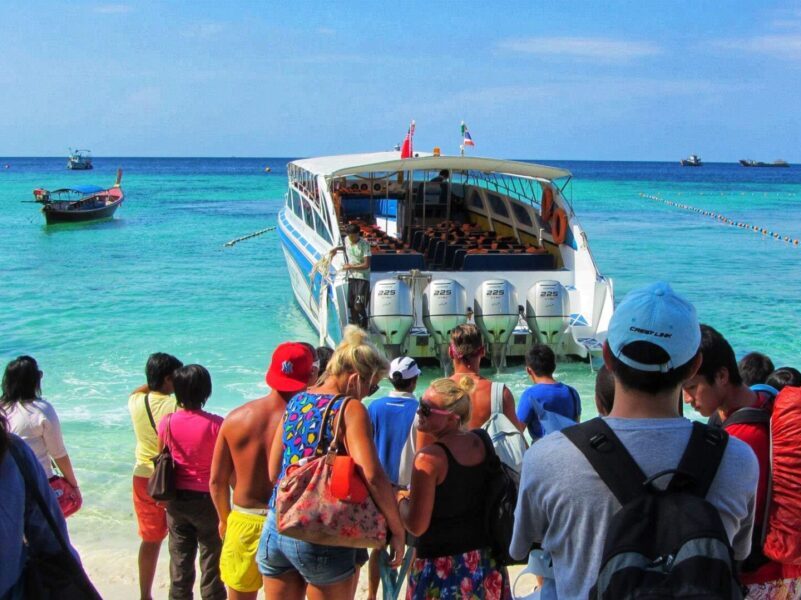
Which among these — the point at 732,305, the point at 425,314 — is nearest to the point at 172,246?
the point at 732,305

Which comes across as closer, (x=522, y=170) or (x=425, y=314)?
(x=425, y=314)

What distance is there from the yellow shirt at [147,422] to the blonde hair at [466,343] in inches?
56.1

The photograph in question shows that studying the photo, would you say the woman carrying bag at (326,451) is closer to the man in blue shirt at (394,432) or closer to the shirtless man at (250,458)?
the shirtless man at (250,458)

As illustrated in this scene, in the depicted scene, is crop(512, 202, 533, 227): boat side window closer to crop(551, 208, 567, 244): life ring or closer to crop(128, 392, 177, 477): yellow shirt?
crop(551, 208, 567, 244): life ring

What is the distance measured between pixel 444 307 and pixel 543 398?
4.97m

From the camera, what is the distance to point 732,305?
642 inches

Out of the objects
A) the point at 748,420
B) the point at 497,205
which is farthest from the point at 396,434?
the point at 497,205

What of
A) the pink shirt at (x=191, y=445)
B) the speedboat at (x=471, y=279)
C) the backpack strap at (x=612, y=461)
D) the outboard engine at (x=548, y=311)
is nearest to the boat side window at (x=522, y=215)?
the speedboat at (x=471, y=279)

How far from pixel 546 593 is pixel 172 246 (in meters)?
25.7

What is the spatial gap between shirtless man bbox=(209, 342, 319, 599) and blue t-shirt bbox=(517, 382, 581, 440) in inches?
49.3

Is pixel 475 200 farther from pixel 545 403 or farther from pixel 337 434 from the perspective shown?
pixel 337 434

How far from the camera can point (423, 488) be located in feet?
10.0

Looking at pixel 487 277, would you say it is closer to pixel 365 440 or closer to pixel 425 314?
pixel 425 314

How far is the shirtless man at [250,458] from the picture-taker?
11.1 ft
